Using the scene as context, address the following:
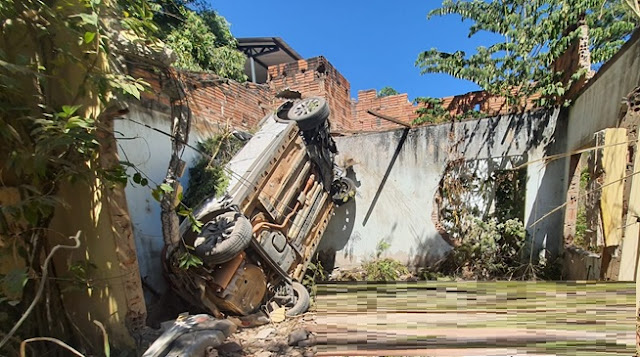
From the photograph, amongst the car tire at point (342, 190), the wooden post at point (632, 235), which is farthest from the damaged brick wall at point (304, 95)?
the wooden post at point (632, 235)

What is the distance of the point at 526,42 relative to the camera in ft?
20.9

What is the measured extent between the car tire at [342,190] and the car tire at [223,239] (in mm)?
2891

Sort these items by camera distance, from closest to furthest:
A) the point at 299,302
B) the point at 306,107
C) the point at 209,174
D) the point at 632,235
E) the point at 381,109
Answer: the point at 632,235 < the point at 299,302 < the point at 209,174 < the point at 306,107 < the point at 381,109

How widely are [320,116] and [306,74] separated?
387cm

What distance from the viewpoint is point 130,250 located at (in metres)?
2.29

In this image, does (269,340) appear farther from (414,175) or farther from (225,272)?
(414,175)

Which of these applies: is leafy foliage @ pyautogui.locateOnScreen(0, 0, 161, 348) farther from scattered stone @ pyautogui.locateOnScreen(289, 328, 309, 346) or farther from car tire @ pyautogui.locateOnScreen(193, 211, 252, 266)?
scattered stone @ pyautogui.locateOnScreen(289, 328, 309, 346)

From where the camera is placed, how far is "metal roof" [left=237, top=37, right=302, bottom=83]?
13.6 meters

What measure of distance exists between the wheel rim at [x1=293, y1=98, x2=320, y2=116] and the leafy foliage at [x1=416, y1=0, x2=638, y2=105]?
3415 millimetres

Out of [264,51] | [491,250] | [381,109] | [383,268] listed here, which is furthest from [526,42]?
[264,51]

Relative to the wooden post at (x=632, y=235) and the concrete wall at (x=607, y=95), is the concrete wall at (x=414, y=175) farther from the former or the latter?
the wooden post at (x=632, y=235)

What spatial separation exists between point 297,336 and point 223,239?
1.30 meters

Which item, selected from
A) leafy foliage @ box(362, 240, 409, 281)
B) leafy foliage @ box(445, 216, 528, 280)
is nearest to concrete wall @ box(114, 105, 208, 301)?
leafy foliage @ box(362, 240, 409, 281)

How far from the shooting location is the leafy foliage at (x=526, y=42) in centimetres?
515
